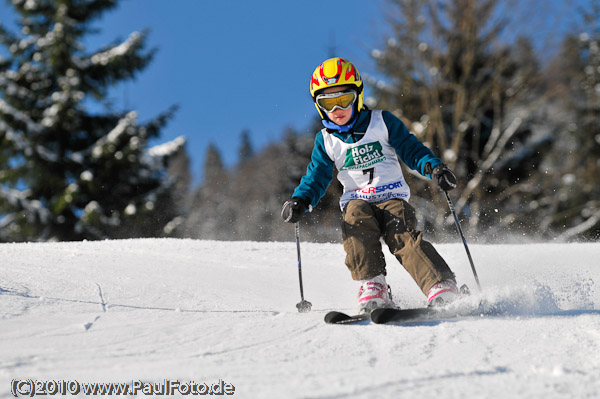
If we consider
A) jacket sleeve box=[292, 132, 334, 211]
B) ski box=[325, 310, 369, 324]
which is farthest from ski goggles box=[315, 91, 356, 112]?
ski box=[325, 310, 369, 324]

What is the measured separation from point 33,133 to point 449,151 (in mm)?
11950

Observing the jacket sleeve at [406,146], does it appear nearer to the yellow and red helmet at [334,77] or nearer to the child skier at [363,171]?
the child skier at [363,171]

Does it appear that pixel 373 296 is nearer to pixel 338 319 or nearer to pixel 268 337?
pixel 338 319

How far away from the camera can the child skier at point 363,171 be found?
2729 millimetres

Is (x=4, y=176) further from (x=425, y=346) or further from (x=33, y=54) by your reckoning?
(x=425, y=346)

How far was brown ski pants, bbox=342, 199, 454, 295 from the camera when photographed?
2574 mm

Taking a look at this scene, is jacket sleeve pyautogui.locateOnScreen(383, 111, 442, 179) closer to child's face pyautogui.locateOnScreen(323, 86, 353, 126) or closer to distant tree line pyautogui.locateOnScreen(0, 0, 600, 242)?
child's face pyautogui.locateOnScreen(323, 86, 353, 126)

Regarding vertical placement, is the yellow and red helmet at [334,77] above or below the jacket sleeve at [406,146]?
above

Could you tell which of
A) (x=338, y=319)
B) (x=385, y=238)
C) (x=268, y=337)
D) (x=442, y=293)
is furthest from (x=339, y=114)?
(x=268, y=337)

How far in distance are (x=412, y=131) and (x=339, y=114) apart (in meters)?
12.9

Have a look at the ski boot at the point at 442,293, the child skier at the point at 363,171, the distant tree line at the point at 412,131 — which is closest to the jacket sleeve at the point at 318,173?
the child skier at the point at 363,171

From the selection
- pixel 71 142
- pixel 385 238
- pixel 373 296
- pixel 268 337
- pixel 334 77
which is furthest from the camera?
pixel 71 142

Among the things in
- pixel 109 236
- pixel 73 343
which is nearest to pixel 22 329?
pixel 73 343

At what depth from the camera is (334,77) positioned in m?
2.96
